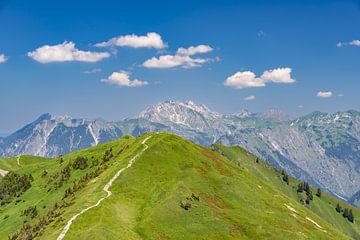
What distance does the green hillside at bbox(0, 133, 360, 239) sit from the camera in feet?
306

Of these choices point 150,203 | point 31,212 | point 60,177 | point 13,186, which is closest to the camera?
point 150,203

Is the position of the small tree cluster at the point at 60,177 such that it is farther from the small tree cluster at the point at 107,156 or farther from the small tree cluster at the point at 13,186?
the small tree cluster at the point at 107,156

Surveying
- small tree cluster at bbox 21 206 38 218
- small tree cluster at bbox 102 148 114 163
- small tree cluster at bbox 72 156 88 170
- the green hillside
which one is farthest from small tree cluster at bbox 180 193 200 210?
small tree cluster at bbox 72 156 88 170

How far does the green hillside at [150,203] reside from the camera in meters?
93.2

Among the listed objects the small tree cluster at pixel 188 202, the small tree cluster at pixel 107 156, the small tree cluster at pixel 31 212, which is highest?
the small tree cluster at pixel 107 156

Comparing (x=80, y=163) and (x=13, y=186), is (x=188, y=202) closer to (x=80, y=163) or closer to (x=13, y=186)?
(x=80, y=163)

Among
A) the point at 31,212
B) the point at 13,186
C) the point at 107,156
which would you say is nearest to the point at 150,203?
the point at 31,212

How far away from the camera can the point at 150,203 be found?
→ 359 feet

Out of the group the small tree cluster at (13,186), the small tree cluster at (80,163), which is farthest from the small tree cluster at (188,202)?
the small tree cluster at (13,186)

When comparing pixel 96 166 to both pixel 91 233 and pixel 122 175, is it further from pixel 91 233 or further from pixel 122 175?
pixel 91 233

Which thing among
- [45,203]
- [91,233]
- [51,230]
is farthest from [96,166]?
[91,233]

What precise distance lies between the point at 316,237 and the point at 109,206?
208ft

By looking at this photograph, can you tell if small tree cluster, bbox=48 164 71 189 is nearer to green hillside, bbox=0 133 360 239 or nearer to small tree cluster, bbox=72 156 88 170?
green hillside, bbox=0 133 360 239

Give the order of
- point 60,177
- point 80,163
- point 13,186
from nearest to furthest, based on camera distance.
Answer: point 60,177
point 80,163
point 13,186
